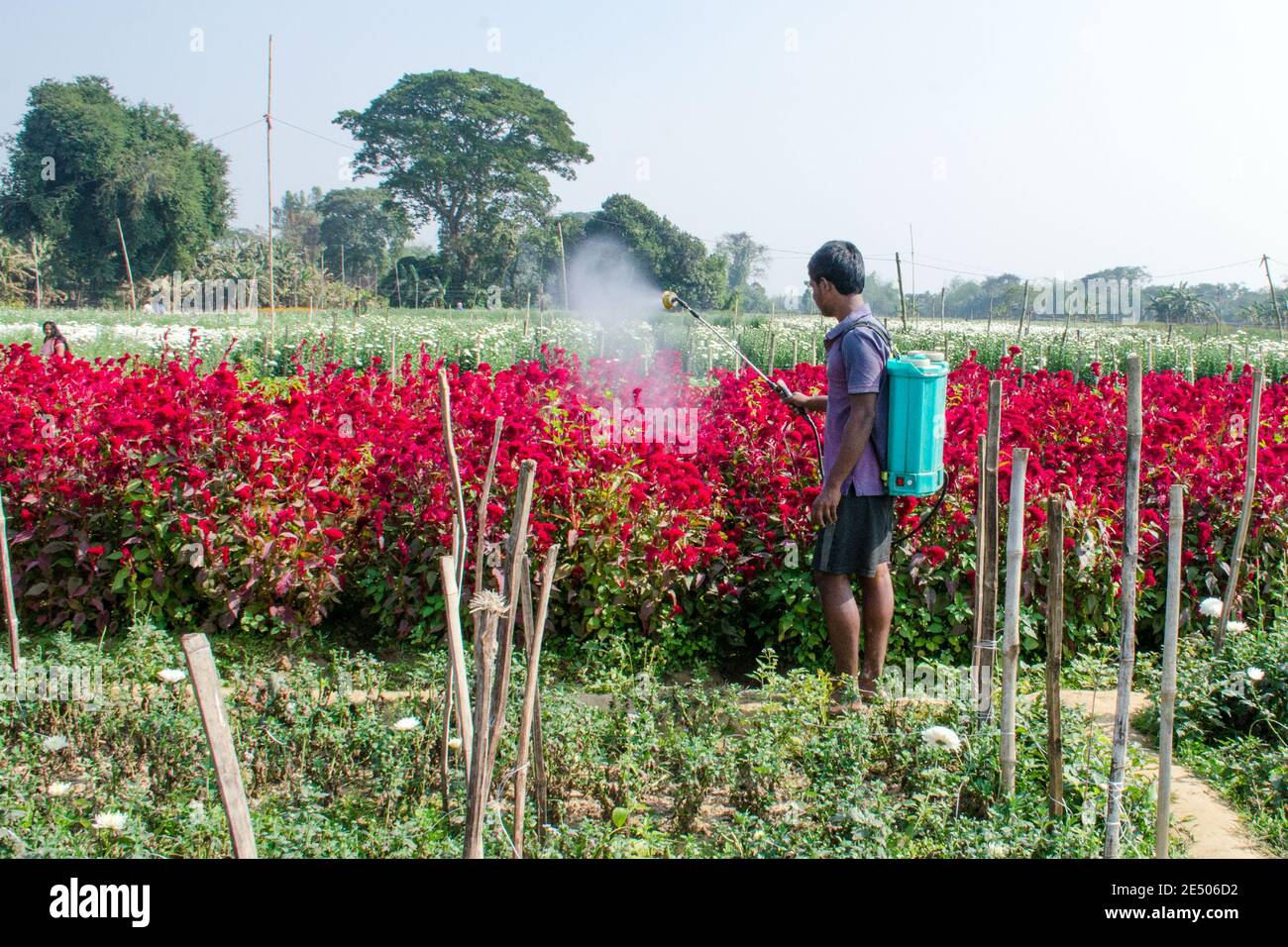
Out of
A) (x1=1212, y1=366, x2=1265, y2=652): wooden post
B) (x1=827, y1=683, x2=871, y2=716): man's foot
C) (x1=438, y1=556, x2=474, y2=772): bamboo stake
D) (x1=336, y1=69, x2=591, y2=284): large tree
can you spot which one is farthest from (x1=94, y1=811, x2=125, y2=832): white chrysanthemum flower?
(x1=336, y1=69, x2=591, y2=284): large tree

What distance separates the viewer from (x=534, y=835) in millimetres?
2504

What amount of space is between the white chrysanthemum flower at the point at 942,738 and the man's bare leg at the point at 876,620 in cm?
57

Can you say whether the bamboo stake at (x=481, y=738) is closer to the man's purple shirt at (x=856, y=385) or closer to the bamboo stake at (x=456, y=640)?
the bamboo stake at (x=456, y=640)

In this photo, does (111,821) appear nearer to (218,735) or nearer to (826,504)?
(218,735)

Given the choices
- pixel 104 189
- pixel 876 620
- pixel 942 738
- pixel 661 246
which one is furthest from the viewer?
pixel 104 189

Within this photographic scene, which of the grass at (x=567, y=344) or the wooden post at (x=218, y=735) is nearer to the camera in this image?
the wooden post at (x=218, y=735)

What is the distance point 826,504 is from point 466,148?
4665 cm

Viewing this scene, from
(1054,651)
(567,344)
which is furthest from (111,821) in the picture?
(567,344)

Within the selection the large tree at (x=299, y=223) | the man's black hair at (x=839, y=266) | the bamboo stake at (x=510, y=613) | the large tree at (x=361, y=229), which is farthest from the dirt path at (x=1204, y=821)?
the large tree at (x=299, y=223)

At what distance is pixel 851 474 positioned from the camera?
322 centimetres

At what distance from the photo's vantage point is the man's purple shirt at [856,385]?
10.2ft

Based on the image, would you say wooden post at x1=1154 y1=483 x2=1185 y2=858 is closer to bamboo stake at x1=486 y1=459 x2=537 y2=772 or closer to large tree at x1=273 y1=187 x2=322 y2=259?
bamboo stake at x1=486 y1=459 x2=537 y2=772

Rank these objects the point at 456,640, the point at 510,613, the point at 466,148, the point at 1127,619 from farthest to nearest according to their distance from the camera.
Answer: the point at 466,148 < the point at 1127,619 < the point at 456,640 < the point at 510,613
